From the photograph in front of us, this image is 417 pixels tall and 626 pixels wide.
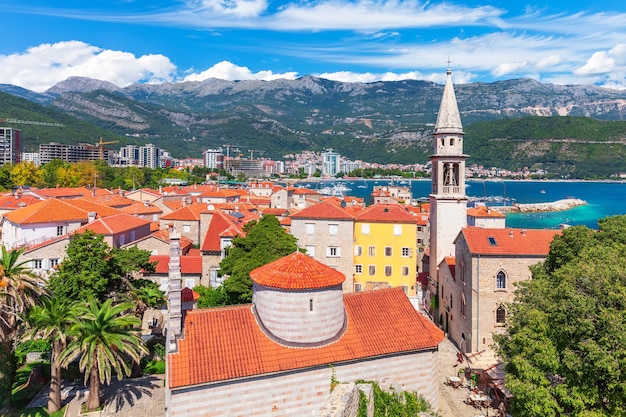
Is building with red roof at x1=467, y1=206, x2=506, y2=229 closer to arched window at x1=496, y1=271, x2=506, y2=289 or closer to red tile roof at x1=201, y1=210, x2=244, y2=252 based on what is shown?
arched window at x1=496, y1=271, x2=506, y2=289

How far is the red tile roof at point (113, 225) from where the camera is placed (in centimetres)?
3906

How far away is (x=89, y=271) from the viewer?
78.3 ft

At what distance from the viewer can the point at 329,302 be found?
17812 mm

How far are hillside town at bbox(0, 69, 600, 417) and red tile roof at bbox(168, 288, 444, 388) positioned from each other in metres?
0.05

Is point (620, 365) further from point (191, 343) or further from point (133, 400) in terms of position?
point (133, 400)

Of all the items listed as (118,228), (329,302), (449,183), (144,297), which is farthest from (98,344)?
(449,183)

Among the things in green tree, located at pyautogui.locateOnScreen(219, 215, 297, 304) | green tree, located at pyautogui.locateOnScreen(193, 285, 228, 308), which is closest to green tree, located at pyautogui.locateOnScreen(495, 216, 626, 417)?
green tree, located at pyautogui.locateOnScreen(219, 215, 297, 304)

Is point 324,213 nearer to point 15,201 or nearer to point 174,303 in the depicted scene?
point 174,303

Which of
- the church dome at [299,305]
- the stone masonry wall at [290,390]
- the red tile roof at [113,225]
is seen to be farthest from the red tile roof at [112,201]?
the stone masonry wall at [290,390]

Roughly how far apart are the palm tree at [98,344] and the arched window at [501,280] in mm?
21417

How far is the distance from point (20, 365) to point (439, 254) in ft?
101

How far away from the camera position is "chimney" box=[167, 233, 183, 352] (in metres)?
16.3

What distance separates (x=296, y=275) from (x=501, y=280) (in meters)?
16.7

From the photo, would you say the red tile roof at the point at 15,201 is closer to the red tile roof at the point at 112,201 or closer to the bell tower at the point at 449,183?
the red tile roof at the point at 112,201
